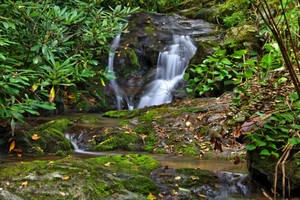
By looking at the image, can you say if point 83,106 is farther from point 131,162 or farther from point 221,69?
point 221,69

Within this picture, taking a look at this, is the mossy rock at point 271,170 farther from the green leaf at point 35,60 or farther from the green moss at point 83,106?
the green moss at point 83,106

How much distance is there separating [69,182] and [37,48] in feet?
5.82

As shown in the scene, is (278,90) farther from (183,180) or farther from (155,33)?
(155,33)

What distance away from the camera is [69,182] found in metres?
3.24

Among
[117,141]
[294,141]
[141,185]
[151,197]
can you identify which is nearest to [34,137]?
[117,141]

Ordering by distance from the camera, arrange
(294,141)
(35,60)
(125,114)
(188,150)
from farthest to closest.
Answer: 1. (125,114)
2. (188,150)
3. (35,60)
4. (294,141)

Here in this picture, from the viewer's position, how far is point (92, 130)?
6.64 meters

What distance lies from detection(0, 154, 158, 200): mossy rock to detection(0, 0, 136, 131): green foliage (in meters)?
0.61

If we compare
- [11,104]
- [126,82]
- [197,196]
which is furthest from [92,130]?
[126,82]

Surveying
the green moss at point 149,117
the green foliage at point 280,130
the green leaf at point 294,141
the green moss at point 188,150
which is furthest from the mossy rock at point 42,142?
the green leaf at point 294,141

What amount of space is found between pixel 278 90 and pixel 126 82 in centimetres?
953

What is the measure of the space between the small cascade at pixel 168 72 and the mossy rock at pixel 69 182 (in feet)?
23.8

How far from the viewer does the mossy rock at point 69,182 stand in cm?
311

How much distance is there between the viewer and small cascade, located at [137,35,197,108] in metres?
Result: 11.2
